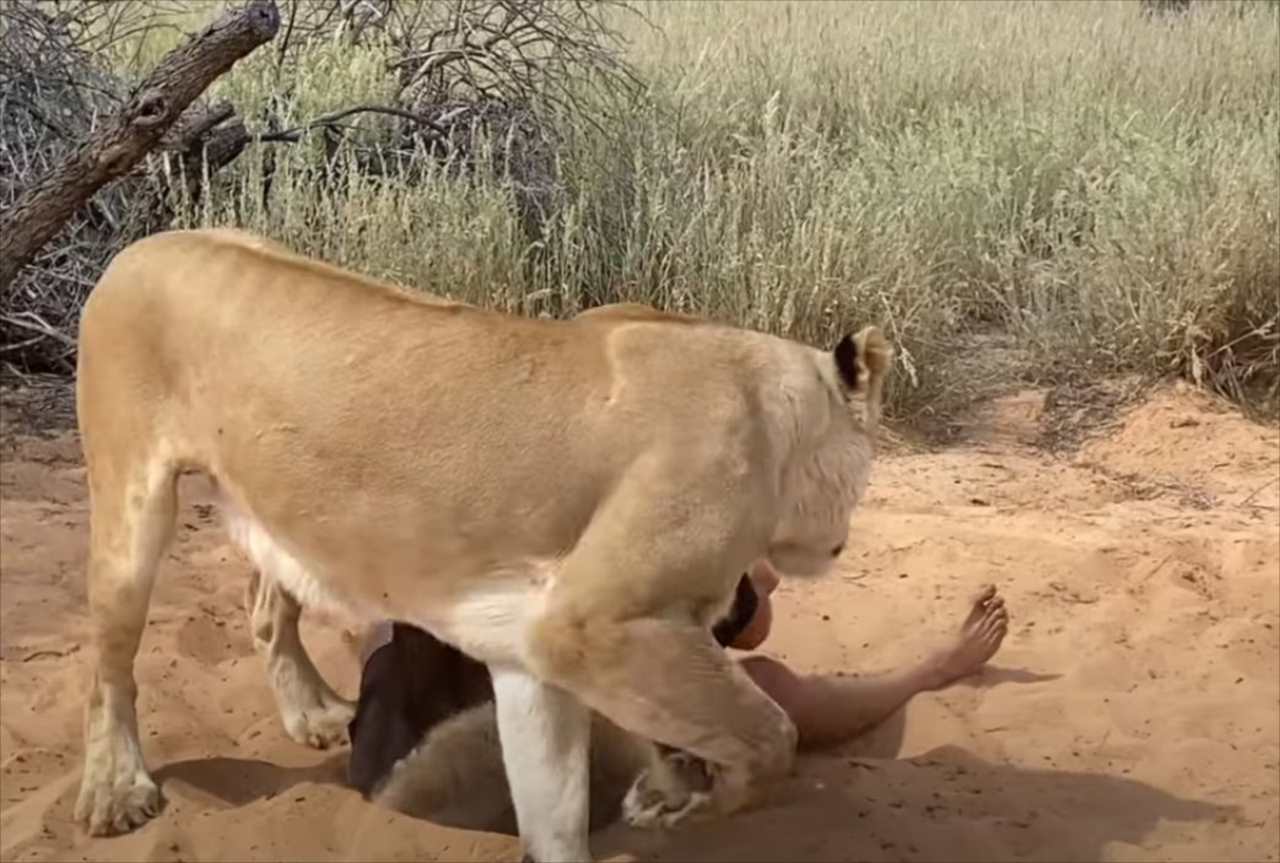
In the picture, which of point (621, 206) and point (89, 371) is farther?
point (621, 206)

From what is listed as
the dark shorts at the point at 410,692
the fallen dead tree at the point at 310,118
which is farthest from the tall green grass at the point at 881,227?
the dark shorts at the point at 410,692

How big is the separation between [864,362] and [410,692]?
1.28m

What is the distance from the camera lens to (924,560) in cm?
588

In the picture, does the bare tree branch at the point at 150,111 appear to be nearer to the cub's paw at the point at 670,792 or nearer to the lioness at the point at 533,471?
the lioness at the point at 533,471

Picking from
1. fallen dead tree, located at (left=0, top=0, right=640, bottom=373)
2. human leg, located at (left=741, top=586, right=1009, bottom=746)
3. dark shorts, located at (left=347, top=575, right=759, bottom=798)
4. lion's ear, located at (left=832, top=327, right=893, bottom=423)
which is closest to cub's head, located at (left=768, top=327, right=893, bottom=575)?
lion's ear, located at (left=832, top=327, right=893, bottom=423)

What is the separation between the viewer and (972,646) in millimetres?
4984

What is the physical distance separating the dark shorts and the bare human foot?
929 mm

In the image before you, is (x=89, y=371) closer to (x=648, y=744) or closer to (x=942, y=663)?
(x=648, y=744)

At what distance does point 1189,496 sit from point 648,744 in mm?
3379

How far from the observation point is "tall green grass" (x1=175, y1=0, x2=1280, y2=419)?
291 inches

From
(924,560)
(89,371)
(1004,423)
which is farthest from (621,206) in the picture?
(89,371)

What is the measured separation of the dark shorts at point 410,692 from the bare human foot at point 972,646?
0.93m

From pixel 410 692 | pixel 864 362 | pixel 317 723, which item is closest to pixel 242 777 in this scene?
pixel 317 723

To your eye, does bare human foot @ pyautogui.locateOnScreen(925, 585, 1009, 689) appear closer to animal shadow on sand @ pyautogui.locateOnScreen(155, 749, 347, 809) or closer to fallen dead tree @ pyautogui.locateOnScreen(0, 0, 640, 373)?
animal shadow on sand @ pyautogui.locateOnScreen(155, 749, 347, 809)
